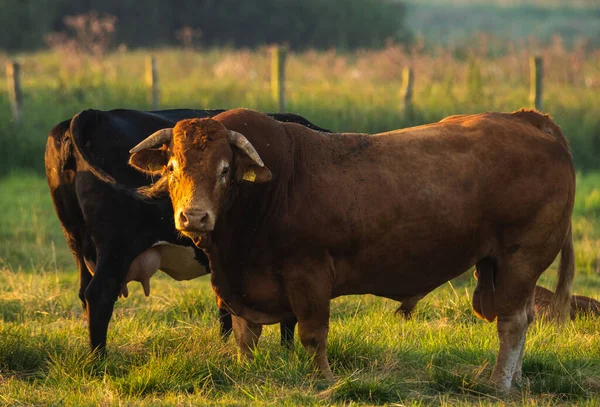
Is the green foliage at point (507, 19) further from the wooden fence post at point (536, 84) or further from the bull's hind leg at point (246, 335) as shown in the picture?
the bull's hind leg at point (246, 335)

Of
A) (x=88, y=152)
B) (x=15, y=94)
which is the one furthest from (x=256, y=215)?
(x=15, y=94)

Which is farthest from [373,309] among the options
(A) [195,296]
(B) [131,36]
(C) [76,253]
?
(B) [131,36]

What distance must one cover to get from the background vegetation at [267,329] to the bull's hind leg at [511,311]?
0.13 m

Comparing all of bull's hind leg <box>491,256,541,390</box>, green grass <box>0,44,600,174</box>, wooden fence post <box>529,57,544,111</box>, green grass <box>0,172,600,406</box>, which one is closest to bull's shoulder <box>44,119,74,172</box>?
green grass <box>0,172,600,406</box>

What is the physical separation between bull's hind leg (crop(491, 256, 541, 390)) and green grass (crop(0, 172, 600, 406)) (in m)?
0.12

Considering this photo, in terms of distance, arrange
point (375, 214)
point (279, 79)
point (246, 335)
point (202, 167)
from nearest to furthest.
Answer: point (202, 167) < point (375, 214) < point (246, 335) < point (279, 79)

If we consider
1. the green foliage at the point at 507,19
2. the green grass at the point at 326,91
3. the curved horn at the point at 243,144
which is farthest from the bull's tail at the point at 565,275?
the green foliage at the point at 507,19

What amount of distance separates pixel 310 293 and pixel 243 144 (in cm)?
92

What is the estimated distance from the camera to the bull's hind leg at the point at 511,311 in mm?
5699

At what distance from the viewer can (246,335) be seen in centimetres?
588

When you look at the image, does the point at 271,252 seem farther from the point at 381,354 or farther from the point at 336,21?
the point at 336,21

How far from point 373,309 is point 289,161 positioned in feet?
7.88

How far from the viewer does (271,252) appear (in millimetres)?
5395

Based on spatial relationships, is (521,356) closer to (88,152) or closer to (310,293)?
(310,293)
